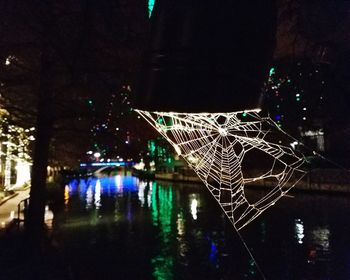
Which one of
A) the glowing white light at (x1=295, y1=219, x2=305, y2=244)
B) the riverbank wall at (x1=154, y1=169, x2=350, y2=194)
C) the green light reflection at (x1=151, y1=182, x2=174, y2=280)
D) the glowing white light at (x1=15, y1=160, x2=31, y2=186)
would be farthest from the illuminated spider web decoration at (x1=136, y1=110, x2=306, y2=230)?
the glowing white light at (x1=15, y1=160, x2=31, y2=186)

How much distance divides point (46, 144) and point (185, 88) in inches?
500

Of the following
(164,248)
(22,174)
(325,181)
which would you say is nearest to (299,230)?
(164,248)

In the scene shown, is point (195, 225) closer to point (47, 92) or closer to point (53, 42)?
point (47, 92)

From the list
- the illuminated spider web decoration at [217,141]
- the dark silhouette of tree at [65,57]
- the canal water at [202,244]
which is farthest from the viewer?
the canal water at [202,244]

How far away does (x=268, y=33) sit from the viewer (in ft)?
6.55

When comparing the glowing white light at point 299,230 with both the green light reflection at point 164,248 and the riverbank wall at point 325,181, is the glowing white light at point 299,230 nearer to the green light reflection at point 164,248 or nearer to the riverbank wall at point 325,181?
the green light reflection at point 164,248

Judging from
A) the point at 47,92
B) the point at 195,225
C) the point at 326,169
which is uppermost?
the point at 47,92

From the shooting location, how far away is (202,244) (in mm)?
14641

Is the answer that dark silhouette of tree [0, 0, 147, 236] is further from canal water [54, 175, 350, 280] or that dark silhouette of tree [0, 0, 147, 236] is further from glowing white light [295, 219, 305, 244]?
glowing white light [295, 219, 305, 244]

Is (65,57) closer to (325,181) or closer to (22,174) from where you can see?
(325,181)

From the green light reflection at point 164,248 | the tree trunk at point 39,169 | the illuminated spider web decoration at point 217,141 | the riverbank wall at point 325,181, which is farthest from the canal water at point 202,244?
the riverbank wall at point 325,181

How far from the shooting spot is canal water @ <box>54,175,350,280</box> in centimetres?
1104

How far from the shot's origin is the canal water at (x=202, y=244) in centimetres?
1104

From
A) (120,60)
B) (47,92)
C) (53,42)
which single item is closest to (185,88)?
(53,42)
